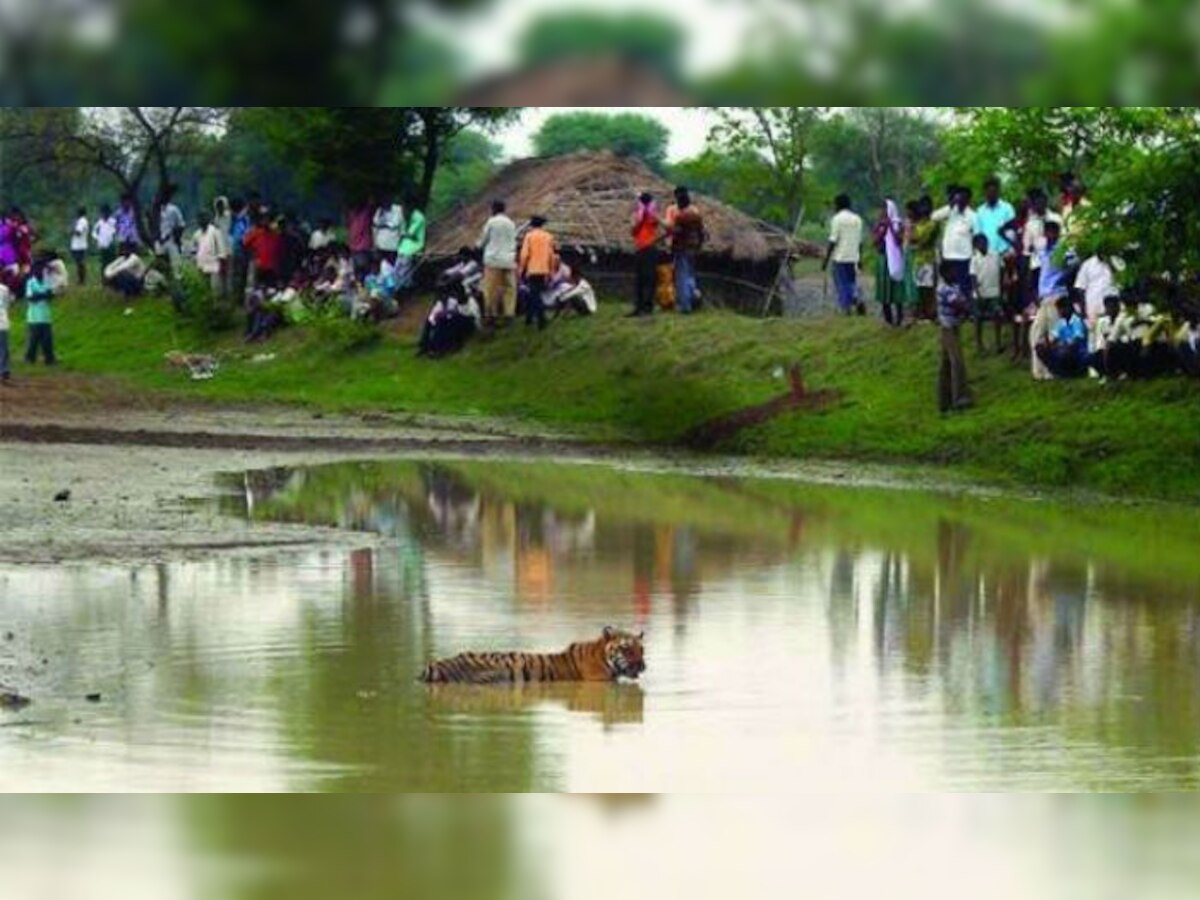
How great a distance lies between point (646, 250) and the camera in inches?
1086

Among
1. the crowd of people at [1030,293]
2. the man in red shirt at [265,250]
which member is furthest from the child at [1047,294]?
the man in red shirt at [265,250]

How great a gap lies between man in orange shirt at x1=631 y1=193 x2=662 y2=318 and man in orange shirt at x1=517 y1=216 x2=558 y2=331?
Answer: 3.49ft

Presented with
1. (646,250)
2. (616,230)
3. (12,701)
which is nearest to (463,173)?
(616,230)

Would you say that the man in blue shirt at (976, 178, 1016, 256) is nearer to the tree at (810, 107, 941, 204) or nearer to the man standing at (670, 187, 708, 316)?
the tree at (810, 107, 941, 204)

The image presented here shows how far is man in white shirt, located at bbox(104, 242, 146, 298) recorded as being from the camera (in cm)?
3434

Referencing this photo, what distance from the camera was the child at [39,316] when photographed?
28812 mm

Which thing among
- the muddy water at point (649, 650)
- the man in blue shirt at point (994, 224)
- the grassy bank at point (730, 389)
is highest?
the man in blue shirt at point (994, 224)

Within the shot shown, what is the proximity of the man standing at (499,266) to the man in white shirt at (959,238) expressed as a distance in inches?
277

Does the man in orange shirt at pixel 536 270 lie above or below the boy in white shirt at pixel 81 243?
below

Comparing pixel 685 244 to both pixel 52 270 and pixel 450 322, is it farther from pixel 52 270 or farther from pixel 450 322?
pixel 52 270

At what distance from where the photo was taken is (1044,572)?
1582 cm

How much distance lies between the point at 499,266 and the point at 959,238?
7646 millimetres

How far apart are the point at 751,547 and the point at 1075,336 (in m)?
5.77

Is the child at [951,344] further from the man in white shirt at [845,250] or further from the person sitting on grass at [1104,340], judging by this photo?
the man in white shirt at [845,250]
